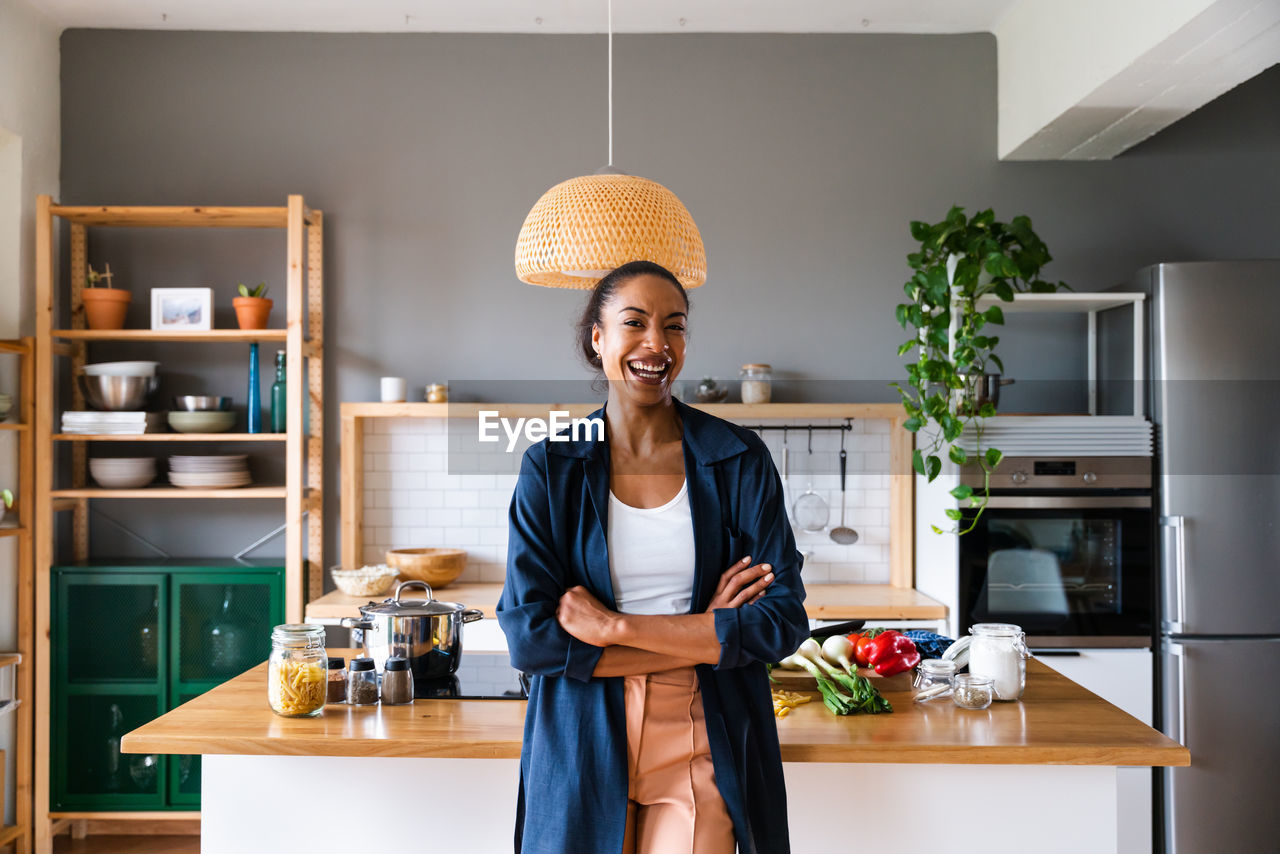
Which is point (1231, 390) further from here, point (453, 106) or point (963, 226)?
point (453, 106)

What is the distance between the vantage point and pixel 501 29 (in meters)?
3.91

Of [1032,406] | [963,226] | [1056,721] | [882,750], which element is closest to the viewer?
[882,750]

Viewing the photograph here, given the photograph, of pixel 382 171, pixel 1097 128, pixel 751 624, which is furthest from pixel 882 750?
pixel 382 171

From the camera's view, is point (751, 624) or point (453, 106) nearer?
point (751, 624)

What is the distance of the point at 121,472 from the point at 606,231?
99.3 inches

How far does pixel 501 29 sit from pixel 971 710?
10.6 feet

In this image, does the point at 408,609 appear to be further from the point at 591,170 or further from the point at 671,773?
the point at 591,170

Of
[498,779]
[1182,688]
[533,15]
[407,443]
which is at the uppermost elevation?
[533,15]

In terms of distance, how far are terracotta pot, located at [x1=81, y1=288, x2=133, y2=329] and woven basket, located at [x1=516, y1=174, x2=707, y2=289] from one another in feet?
7.43

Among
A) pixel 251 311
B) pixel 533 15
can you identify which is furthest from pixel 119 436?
pixel 533 15

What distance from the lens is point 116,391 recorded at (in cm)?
358

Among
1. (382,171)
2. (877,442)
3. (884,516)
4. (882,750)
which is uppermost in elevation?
(382,171)

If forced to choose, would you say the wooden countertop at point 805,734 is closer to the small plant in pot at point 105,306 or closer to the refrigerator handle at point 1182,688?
the refrigerator handle at point 1182,688

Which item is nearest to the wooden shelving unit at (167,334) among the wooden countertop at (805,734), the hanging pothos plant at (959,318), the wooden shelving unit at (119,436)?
the wooden shelving unit at (119,436)
